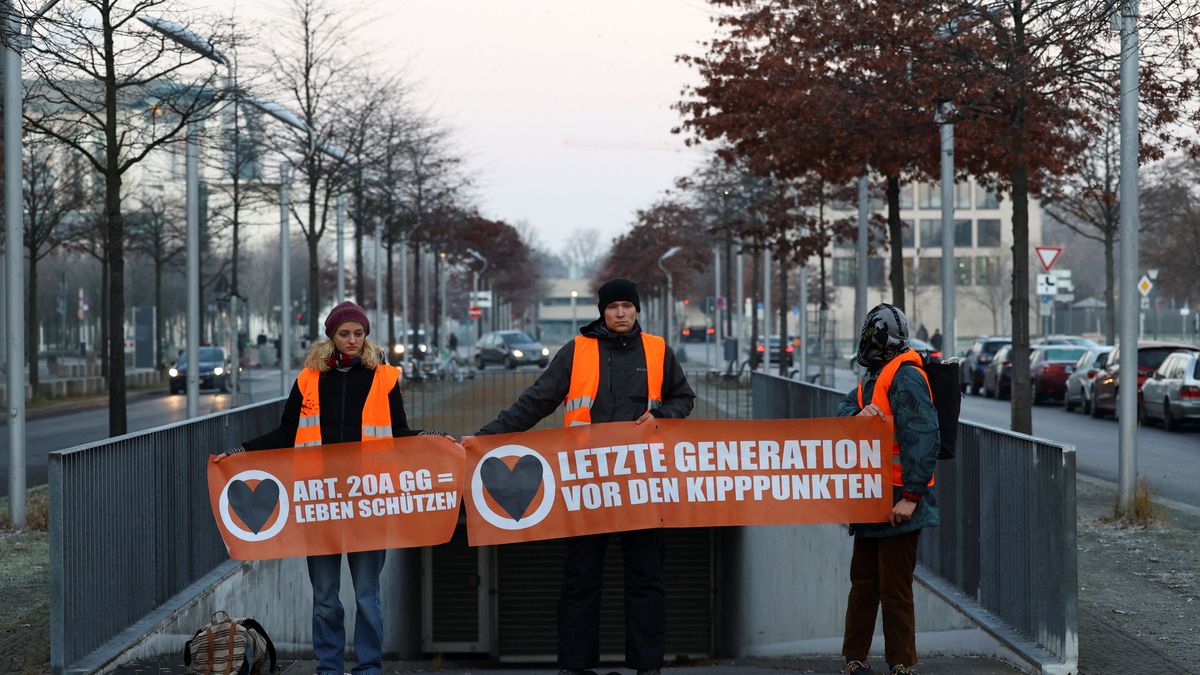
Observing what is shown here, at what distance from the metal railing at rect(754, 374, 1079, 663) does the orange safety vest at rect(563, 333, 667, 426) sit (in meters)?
1.90

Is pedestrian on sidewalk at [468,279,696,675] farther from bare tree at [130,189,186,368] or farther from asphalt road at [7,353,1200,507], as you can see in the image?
bare tree at [130,189,186,368]

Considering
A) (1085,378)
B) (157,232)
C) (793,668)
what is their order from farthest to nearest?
(157,232) → (1085,378) → (793,668)

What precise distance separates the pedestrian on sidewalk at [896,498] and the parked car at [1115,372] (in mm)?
25458

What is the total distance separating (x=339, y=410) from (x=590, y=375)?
1.26 meters

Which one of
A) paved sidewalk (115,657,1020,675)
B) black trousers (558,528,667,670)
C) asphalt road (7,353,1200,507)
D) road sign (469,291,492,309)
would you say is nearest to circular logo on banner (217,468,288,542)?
paved sidewalk (115,657,1020,675)

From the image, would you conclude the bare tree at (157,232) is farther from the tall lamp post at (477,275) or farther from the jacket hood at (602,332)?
the jacket hood at (602,332)

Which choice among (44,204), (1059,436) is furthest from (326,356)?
(44,204)

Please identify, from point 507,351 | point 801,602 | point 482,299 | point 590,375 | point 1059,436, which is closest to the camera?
point 590,375

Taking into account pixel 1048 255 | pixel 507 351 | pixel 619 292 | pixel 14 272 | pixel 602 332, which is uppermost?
pixel 1048 255

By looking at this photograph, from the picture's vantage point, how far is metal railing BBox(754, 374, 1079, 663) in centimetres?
790

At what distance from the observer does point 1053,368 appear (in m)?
41.2

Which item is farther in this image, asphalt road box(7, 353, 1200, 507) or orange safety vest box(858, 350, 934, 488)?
asphalt road box(7, 353, 1200, 507)

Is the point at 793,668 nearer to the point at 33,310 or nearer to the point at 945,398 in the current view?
the point at 945,398

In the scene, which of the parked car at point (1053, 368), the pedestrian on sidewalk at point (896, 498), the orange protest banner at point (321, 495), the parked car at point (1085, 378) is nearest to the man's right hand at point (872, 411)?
the pedestrian on sidewalk at point (896, 498)
